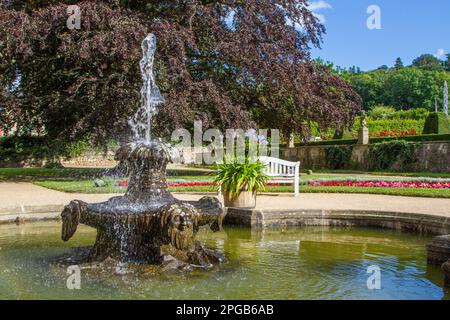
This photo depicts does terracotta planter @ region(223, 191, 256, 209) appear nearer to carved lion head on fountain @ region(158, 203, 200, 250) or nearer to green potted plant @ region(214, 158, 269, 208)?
green potted plant @ region(214, 158, 269, 208)

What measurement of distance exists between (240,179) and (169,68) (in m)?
7.60

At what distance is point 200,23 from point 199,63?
1586mm

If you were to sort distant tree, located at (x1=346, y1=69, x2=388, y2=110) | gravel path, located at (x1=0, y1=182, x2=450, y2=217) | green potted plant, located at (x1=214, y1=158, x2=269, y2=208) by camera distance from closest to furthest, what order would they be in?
green potted plant, located at (x1=214, y1=158, x2=269, y2=208)
gravel path, located at (x1=0, y1=182, x2=450, y2=217)
distant tree, located at (x1=346, y1=69, x2=388, y2=110)

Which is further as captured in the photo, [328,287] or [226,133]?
[226,133]

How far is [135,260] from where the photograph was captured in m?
5.36

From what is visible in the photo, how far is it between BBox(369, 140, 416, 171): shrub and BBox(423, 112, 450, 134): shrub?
3401mm

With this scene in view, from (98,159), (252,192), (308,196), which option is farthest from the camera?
(98,159)

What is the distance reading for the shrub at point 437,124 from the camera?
25.4 metres

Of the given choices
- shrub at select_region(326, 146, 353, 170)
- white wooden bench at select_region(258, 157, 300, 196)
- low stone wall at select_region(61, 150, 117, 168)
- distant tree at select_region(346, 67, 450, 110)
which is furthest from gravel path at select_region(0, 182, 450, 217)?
distant tree at select_region(346, 67, 450, 110)

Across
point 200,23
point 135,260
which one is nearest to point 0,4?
point 200,23

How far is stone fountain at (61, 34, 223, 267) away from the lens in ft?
16.2

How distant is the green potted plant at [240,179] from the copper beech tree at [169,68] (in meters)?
5.97

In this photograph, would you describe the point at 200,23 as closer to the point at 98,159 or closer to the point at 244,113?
the point at 244,113

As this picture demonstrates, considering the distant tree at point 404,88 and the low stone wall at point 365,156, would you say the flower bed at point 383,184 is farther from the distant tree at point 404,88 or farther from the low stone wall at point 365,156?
the distant tree at point 404,88
